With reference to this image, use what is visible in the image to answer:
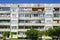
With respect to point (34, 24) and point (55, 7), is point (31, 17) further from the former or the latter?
point (55, 7)

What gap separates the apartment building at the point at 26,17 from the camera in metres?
36.0

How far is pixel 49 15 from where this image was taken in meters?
36.3

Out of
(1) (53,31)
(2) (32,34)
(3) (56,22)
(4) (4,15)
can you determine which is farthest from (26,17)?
(1) (53,31)

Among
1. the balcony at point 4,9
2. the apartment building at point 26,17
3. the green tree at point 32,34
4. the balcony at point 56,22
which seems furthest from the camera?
the balcony at point 4,9

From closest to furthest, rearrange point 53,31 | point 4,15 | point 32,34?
point 53,31 → point 32,34 → point 4,15

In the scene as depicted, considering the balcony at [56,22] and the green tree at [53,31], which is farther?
the balcony at [56,22]

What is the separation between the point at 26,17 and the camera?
119 ft

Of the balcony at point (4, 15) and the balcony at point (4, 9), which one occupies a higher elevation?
the balcony at point (4, 9)

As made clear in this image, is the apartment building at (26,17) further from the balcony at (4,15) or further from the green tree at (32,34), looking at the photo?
the green tree at (32,34)

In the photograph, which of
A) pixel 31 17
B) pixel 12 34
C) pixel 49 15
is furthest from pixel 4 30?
pixel 49 15

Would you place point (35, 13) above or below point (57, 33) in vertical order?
above

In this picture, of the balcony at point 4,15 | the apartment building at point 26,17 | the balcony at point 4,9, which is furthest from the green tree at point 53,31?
the balcony at point 4,9

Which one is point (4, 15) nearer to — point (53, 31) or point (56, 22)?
point (56, 22)

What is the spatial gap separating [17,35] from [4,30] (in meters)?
2.34
